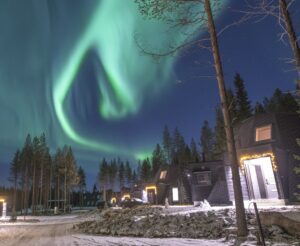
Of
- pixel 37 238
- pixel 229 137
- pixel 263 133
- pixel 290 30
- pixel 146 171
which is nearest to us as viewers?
pixel 290 30

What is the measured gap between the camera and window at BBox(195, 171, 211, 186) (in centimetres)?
3250

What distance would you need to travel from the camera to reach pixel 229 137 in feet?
32.0

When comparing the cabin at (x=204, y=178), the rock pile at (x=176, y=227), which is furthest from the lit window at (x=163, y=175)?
the rock pile at (x=176, y=227)

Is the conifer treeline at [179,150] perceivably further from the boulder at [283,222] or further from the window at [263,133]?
the boulder at [283,222]

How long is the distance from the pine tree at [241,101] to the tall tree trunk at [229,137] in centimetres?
3657

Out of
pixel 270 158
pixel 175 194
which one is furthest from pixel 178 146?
pixel 270 158

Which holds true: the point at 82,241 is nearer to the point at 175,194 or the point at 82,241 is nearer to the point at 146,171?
the point at 175,194

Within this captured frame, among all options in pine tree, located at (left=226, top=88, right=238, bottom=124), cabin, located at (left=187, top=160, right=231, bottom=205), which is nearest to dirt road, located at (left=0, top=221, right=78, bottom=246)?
pine tree, located at (left=226, top=88, right=238, bottom=124)

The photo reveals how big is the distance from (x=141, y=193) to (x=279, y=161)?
40428 mm

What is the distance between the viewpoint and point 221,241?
28.5 feet

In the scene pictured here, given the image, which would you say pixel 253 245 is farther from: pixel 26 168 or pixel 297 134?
pixel 26 168

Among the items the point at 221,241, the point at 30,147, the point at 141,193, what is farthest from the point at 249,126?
the point at 30,147

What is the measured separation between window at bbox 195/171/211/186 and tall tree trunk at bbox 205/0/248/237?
23.8 meters

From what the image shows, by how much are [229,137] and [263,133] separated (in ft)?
39.1
